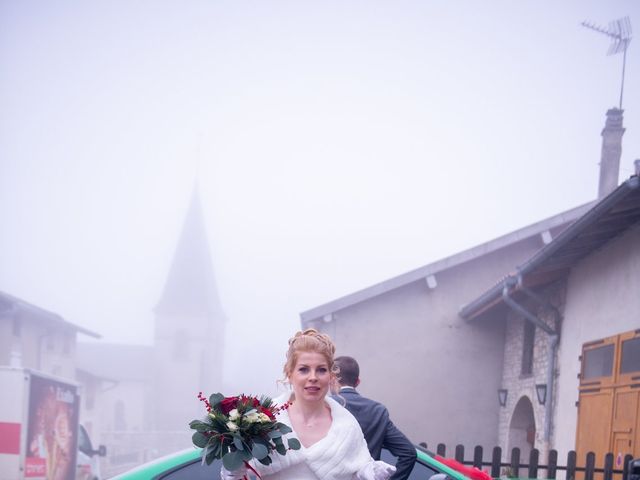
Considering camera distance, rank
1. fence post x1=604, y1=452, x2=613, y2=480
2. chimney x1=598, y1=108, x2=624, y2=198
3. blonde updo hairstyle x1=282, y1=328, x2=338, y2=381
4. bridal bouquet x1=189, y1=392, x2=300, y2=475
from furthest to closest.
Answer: chimney x1=598, y1=108, x2=624, y2=198, fence post x1=604, y1=452, x2=613, y2=480, blonde updo hairstyle x1=282, y1=328, x2=338, y2=381, bridal bouquet x1=189, y1=392, x2=300, y2=475

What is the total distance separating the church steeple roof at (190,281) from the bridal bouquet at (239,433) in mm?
64533

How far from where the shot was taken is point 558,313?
39.3ft

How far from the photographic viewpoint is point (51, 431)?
12078 mm

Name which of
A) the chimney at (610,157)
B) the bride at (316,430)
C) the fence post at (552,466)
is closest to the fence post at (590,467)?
the fence post at (552,466)

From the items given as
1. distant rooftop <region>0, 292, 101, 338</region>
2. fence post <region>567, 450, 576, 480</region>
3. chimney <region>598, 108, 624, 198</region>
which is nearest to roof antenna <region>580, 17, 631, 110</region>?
chimney <region>598, 108, 624, 198</region>

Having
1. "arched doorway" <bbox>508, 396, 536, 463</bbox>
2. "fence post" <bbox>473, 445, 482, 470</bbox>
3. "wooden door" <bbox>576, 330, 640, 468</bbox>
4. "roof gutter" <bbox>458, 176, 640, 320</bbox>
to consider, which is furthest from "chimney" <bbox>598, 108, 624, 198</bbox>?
"fence post" <bbox>473, 445, 482, 470</bbox>

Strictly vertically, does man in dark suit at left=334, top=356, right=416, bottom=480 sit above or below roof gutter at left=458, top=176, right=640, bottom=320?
below

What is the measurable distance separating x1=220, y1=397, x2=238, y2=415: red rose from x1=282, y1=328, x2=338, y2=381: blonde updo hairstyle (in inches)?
11.5

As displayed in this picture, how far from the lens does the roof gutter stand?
7616mm

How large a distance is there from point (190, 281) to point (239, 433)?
6509 cm

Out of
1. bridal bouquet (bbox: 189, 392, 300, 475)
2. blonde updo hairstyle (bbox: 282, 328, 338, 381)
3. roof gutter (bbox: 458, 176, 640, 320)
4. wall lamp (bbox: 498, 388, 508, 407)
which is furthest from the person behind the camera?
wall lamp (bbox: 498, 388, 508, 407)

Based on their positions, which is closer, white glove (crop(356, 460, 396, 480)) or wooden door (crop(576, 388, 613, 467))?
white glove (crop(356, 460, 396, 480))

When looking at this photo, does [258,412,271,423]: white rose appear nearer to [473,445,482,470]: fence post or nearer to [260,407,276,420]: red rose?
[260,407,276,420]: red rose

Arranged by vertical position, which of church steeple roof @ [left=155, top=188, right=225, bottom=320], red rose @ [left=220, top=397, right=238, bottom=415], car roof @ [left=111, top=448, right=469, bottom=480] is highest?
red rose @ [left=220, top=397, right=238, bottom=415]
